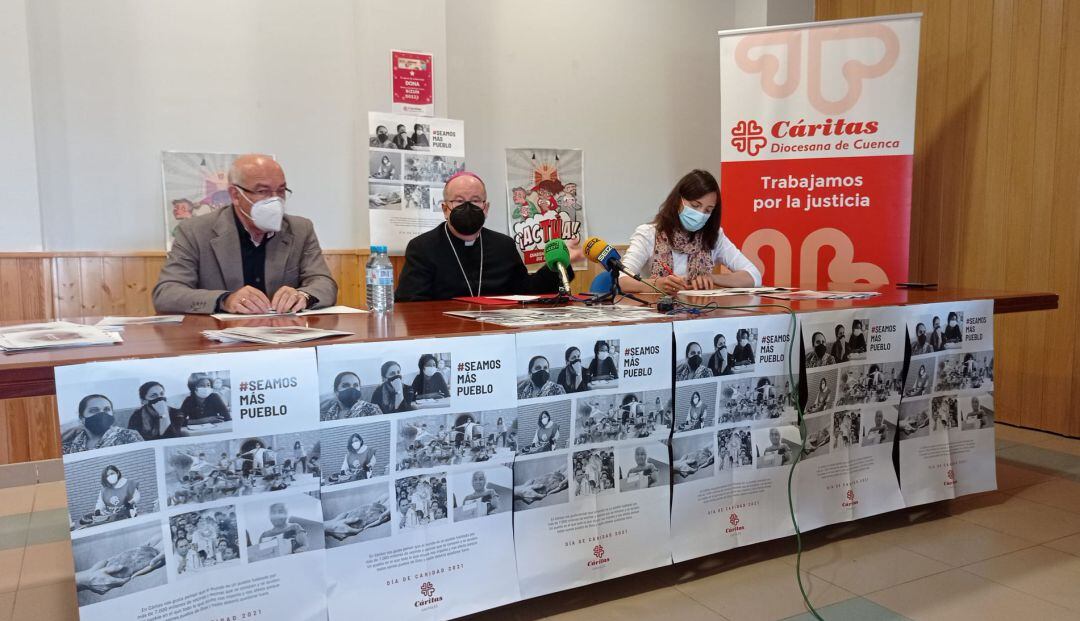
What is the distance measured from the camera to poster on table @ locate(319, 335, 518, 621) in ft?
4.97

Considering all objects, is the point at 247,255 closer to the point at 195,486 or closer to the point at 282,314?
the point at 282,314

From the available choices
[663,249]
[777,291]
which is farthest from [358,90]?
[777,291]

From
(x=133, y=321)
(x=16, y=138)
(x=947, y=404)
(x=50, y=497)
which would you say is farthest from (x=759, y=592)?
(x=16, y=138)

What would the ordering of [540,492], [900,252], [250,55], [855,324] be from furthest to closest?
[900,252]
[250,55]
[855,324]
[540,492]

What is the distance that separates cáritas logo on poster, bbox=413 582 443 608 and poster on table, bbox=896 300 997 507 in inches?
63.0

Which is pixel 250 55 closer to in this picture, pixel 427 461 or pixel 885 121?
pixel 427 461

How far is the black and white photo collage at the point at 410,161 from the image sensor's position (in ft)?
12.1

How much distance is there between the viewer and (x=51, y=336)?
5.00ft

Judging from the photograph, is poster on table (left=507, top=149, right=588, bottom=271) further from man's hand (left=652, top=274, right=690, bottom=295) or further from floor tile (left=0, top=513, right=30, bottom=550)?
floor tile (left=0, top=513, right=30, bottom=550)

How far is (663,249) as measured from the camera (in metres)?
3.22

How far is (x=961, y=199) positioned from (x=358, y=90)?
3325 millimetres

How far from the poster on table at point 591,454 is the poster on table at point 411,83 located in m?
2.40

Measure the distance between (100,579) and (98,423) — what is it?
0.28 metres

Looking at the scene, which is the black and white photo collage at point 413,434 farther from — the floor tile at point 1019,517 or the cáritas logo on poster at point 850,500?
the floor tile at point 1019,517
